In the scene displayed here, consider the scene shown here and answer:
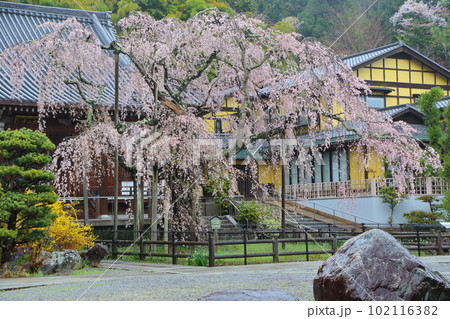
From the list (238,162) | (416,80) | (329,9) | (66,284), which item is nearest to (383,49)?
(416,80)

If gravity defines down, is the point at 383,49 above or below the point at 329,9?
below

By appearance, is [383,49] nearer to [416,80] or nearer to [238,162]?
[416,80]

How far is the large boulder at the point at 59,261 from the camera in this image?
14.8 metres

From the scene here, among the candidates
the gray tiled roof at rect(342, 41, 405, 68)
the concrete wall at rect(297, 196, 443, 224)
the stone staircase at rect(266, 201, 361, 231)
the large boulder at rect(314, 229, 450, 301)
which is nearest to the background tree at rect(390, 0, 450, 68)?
the gray tiled roof at rect(342, 41, 405, 68)

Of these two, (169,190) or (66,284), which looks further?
(169,190)

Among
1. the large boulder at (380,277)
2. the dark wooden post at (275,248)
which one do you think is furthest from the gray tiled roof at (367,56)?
the large boulder at (380,277)

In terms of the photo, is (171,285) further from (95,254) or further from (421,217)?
(421,217)

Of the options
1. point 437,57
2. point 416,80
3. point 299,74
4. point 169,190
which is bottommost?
point 169,190

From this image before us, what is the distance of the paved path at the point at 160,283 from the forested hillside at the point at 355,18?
27817mm

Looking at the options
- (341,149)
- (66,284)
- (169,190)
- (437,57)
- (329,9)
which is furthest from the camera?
(329,9)

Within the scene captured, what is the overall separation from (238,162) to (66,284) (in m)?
24.6

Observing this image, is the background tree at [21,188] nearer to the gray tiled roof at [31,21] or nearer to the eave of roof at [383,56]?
the gray tiled roof at [31,21]

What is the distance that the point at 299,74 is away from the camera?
1862cm

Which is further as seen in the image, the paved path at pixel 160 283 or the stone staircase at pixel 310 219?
the stone staircase at pixel 310 219
